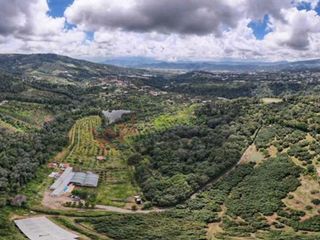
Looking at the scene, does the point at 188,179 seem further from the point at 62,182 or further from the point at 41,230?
the point at 41,230

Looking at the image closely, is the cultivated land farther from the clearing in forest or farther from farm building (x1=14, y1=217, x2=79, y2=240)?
farm building (x1=14, y1=217, x2=79, y2=240)

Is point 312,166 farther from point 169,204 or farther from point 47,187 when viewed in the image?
point 47,187

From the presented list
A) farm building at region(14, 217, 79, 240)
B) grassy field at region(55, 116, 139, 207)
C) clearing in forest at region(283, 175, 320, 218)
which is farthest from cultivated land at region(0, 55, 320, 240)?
farm building at region(14, 217, 79, 240)

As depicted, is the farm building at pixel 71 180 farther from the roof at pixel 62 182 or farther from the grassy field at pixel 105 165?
the grassy field at pixel 105 165

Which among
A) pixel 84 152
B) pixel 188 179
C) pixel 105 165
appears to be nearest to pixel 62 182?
pixel 105 165

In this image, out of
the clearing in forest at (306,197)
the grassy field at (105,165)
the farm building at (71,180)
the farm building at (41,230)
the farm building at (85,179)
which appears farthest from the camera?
the farm building at (85,179)

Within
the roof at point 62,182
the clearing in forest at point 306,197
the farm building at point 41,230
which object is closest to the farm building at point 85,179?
the roof at point 62,182
